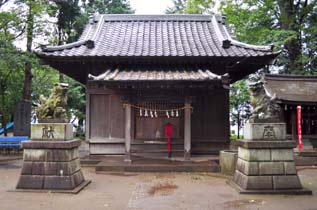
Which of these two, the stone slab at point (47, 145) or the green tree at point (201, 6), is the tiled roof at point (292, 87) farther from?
the stone slab at point (47, 145)

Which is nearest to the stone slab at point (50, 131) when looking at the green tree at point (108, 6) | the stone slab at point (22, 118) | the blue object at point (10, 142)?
the blue object at point (10, 142)

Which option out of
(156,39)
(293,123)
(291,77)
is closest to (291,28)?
(291,77)

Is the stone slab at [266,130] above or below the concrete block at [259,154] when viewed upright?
above

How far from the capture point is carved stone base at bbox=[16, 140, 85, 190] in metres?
8.35

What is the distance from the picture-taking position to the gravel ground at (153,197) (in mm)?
6980

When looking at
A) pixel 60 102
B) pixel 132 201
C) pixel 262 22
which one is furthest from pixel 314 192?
pixel 262 22

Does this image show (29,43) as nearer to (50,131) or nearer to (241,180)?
(50,131)

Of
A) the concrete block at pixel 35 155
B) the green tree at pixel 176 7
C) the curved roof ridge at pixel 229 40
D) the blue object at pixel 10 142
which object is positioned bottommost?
the blue object at pixel 10 142

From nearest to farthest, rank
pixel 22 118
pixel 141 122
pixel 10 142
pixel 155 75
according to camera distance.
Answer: pixel 155 75 → pixel 141 122 → pixel 10 142 → pixel 22 118

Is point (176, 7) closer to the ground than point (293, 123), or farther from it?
farther from it

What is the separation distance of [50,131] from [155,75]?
529 centimetres

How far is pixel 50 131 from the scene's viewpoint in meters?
8.51

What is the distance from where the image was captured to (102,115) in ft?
46.5

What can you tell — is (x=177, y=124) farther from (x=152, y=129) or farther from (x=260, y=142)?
(x=260, y=142)
